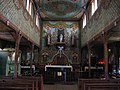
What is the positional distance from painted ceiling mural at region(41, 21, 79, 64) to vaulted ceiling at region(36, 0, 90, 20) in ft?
4.34

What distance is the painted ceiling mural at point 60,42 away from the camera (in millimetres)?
22672

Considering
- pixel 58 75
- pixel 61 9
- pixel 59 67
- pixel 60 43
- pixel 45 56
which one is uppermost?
pixel 61 9

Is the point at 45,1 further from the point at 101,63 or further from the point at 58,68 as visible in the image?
the point at 101,63

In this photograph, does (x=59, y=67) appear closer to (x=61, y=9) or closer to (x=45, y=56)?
(x=45, y=56)

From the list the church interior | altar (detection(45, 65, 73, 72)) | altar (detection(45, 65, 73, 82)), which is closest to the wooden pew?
the church interior

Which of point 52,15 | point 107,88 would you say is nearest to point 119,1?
point 107,88

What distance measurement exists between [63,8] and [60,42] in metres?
5.04

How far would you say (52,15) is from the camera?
72.7ft

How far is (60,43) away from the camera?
22.5 metres

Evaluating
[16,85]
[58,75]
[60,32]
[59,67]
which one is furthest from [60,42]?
[16,85]

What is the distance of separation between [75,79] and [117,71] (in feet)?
15.7

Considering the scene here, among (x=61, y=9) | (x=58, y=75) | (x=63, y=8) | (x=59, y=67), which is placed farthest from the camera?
(x=61, y=9)

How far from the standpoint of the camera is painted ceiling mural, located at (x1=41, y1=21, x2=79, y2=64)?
22.7 meters

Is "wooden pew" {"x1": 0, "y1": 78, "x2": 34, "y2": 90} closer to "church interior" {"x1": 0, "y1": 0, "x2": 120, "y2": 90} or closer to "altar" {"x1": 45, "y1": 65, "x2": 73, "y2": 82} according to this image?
"church interior" {"x1": 0, "y1": 0, "x2": 120, "y2": 90}
